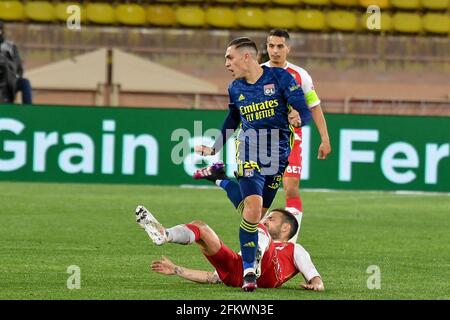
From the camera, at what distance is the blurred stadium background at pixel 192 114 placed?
36.2 ft

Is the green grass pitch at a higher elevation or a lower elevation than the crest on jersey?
lower

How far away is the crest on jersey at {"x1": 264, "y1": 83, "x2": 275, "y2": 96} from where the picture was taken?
33.2 feet

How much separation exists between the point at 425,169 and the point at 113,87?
263 inches

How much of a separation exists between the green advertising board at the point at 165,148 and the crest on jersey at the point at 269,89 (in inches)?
399

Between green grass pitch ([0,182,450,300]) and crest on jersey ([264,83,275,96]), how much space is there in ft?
4.93

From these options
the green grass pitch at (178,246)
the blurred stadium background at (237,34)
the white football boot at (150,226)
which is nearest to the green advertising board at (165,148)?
the green grass pitch at (178,246)

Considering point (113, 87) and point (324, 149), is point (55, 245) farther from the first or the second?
point (113, 87)

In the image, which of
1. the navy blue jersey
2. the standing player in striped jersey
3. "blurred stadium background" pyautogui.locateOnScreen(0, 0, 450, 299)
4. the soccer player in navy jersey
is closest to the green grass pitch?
"blurred stadium background" pyautogui.locateOnScreen(0, 0, 450, 299)

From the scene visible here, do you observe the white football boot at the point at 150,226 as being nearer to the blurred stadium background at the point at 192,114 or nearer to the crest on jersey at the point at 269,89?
the blurred stadium background at the point at 192,114

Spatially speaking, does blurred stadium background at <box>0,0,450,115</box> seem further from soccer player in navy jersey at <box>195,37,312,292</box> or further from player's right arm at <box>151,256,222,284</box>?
player's right arm at <box>151,256,222,284</box>

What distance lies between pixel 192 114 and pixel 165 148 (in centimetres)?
72

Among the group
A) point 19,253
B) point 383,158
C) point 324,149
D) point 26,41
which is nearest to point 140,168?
point 383,158

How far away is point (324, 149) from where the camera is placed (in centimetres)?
1059

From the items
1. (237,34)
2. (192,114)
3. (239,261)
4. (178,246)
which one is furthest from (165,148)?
(239,261)
